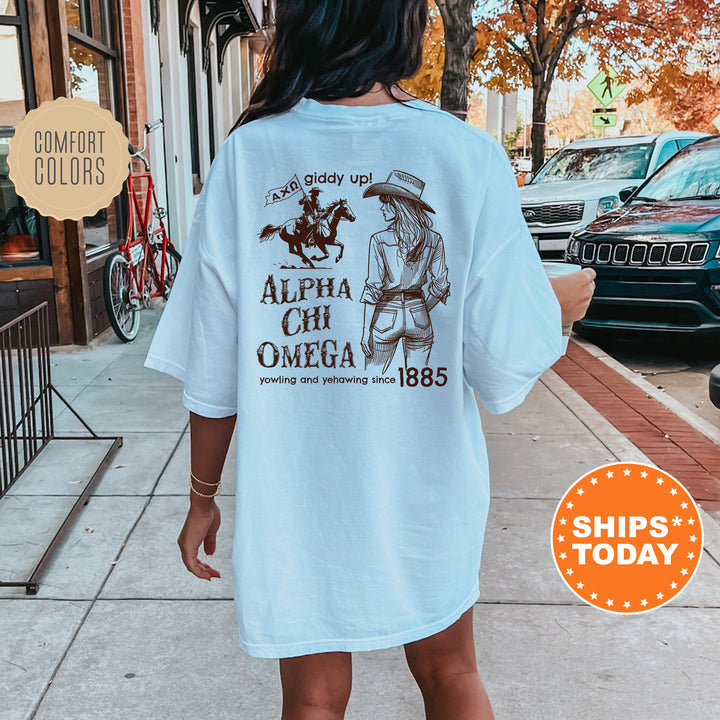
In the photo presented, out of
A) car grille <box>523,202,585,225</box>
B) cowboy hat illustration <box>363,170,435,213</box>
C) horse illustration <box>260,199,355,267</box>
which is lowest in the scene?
car grille <box>523,202,585,225</box>

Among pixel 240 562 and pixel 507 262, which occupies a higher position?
pixel 507 262

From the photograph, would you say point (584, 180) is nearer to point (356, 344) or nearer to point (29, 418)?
point (29, 418)

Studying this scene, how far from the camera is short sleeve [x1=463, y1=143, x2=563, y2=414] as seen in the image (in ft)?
5.39

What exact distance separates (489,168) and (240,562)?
0.86 m

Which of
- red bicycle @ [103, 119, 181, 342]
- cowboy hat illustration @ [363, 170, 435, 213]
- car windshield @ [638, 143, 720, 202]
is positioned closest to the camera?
cowboy hat illustration @ [363, 170, 435, 213]

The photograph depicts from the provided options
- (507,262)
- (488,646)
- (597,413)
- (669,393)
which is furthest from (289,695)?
(669,393)

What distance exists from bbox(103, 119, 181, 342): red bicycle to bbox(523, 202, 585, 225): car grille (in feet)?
16.3

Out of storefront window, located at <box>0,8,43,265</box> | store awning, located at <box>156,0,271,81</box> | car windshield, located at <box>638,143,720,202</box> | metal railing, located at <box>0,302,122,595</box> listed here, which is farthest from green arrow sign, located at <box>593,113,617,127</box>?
metal railing, located at <box>0,302,122,595</box>

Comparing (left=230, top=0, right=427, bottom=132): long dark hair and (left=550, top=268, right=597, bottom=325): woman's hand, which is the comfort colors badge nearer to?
(left=230, top=0, right=427, bottom=132): long dark hair

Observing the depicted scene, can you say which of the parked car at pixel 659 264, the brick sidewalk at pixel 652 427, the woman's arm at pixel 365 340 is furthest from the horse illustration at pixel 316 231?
the parked car at pixel 659 264

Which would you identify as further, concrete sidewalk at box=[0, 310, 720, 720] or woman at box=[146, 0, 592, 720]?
concrete sidewalk at box=[0, 310, 720, 720]

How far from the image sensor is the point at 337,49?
169 centimetres

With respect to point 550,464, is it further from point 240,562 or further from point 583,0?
point 583,0

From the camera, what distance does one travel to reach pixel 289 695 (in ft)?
6.09
